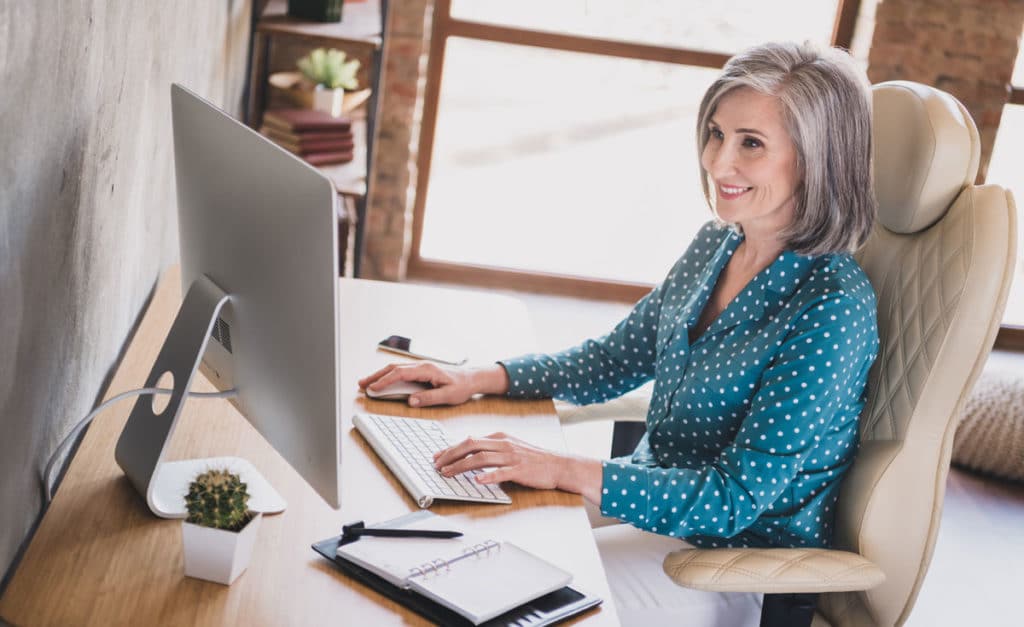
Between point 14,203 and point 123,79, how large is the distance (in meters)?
0.50

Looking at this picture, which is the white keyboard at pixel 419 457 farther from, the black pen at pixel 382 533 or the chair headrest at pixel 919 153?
the chair headrest at pixel 919 153

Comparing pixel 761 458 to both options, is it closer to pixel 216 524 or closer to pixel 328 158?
pixel 216 524

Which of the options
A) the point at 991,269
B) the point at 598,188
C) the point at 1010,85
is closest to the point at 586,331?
the point at 598,188

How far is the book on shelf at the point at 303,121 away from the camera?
3029 mm

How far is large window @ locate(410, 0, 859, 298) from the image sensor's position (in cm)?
408

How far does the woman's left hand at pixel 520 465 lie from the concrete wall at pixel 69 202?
518 millimetres

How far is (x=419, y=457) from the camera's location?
5.13ft

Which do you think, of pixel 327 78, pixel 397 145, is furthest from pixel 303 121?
pixel 397 145

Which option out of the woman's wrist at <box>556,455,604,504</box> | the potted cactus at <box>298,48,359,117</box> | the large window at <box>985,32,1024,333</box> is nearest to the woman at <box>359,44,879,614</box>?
the woman's wrist at <box>556,455,604,504</box>

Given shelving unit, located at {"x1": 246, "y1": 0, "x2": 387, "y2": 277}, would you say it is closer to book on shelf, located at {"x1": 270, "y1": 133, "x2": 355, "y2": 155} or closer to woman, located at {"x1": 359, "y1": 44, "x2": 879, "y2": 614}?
book on shelf, located at {"x1": 270, "y1": 133, "x2": 355, "y2": 155}

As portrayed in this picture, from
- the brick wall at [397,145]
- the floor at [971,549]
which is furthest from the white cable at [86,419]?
the brick wall at [397,145]

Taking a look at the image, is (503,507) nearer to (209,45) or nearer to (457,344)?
(457,344)

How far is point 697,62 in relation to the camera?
13.4 ft

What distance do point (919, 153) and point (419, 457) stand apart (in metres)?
0.89
